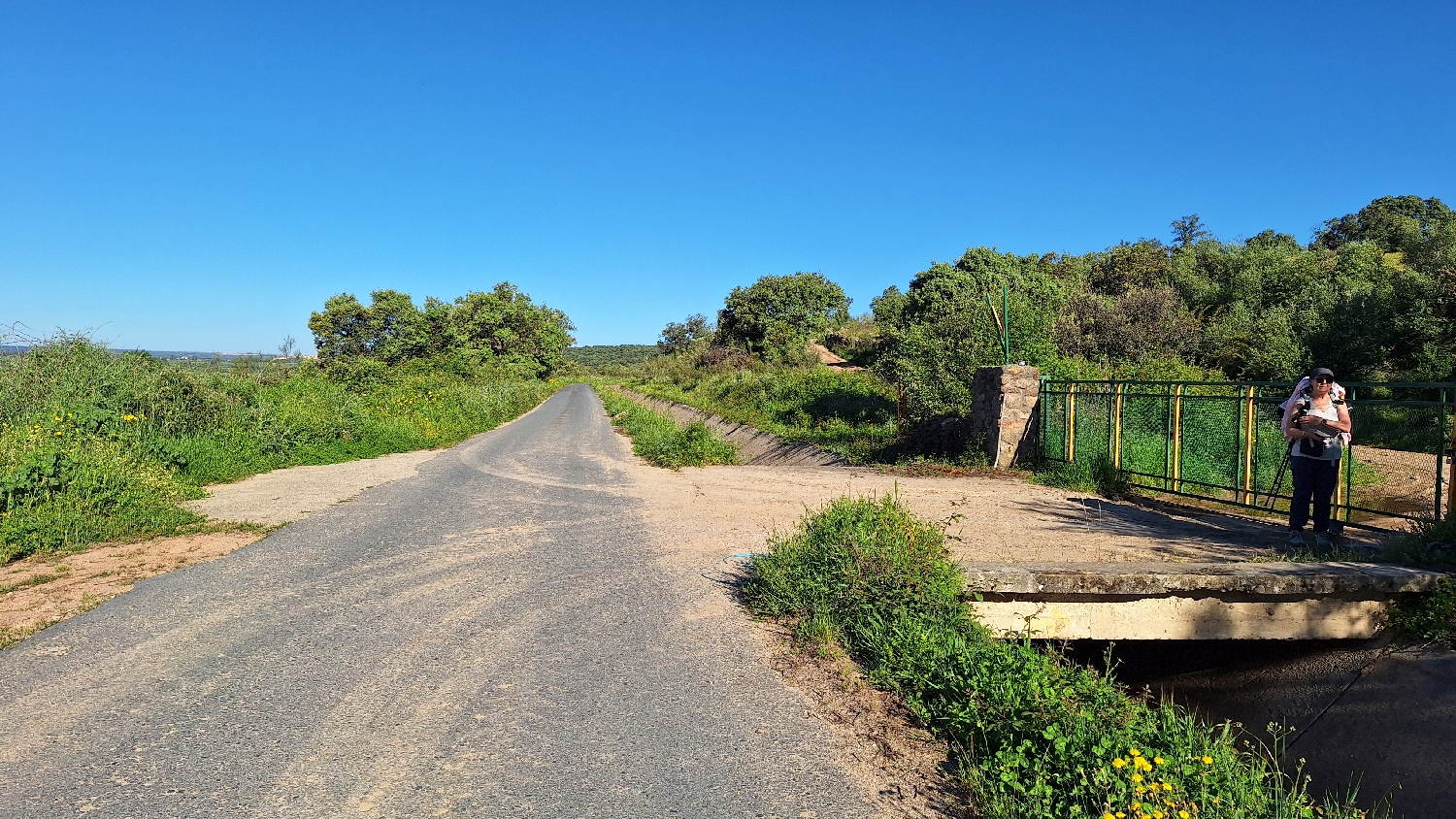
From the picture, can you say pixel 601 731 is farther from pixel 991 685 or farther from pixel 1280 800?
pixel 1280 800

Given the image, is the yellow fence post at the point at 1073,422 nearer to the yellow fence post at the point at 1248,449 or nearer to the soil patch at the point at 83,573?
the yellow fence post at the point at 1248,449

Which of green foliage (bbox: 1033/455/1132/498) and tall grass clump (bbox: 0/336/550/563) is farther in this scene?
green foliage (bbox: 1033/455/1132/498)

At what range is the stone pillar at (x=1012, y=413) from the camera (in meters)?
12.7

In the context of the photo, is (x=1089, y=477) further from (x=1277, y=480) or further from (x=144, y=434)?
(x=144, y=434)

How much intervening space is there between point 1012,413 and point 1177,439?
9.04 ft

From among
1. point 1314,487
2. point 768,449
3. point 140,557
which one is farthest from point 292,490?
point 1314,487

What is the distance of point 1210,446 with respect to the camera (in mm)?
10750

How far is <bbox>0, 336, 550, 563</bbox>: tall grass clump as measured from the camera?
7.82m

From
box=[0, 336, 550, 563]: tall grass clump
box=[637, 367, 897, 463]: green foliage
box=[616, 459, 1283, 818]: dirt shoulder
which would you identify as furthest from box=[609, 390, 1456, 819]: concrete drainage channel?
box=[637, 367, 897, 463]: green foliage

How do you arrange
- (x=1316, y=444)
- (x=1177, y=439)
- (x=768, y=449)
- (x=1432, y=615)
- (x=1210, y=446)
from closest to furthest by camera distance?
(x=1432, y=615) → (x=1316, y=444) → (x=1177, y=439) → (x=1210, y=446) → (x=768, y=449)

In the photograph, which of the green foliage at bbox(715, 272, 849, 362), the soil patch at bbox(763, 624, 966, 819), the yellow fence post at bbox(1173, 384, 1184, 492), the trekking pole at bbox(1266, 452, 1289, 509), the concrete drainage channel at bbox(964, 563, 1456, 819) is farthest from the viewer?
the green foliage at bbox(715, 272, 849, 362)

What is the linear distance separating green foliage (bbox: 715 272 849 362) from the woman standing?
4517 centimetres

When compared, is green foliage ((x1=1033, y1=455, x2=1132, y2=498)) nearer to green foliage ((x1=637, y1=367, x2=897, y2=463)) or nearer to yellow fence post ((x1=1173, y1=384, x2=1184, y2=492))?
yellow fence post ((x1=1173, y1=384, x2=1184, y2=492))

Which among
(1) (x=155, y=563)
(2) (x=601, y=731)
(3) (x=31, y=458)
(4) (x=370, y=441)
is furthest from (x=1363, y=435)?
(4) (x=370, y=441)
